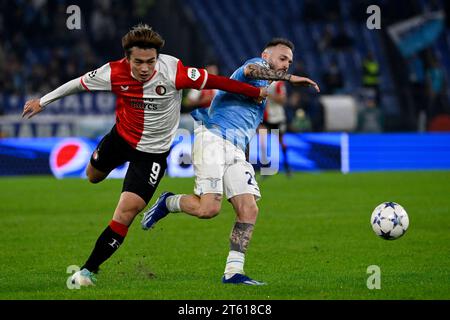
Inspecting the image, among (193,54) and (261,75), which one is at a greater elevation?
(193,54)

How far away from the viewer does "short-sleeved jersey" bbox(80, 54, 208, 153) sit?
7.94m

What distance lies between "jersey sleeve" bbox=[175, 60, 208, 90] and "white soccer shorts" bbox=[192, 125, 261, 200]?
0.60m

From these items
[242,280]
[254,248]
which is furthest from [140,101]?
[254,248]

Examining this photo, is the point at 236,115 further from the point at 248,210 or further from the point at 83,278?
the point at 83,278

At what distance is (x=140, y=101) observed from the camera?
26.3 ft

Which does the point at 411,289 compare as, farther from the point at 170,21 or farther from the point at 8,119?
the point at 170,21

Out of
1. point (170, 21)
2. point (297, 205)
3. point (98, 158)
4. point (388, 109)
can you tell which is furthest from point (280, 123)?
point (98, 158)

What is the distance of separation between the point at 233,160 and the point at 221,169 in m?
0.15

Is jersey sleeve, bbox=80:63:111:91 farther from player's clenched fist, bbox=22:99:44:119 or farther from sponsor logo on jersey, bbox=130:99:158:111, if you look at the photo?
player's clenched fist, bbox=22:99:44:119

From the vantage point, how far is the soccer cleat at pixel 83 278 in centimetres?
779

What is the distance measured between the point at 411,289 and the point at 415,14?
21594 millimetres

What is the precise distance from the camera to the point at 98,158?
343 inches

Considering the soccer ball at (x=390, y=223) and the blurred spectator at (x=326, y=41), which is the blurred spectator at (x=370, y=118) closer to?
the blurred spectator at (x=326, y=41)

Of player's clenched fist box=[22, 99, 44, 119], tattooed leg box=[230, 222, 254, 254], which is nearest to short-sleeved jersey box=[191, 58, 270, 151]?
tattooed leg box=[230, 222, 254, 254]
